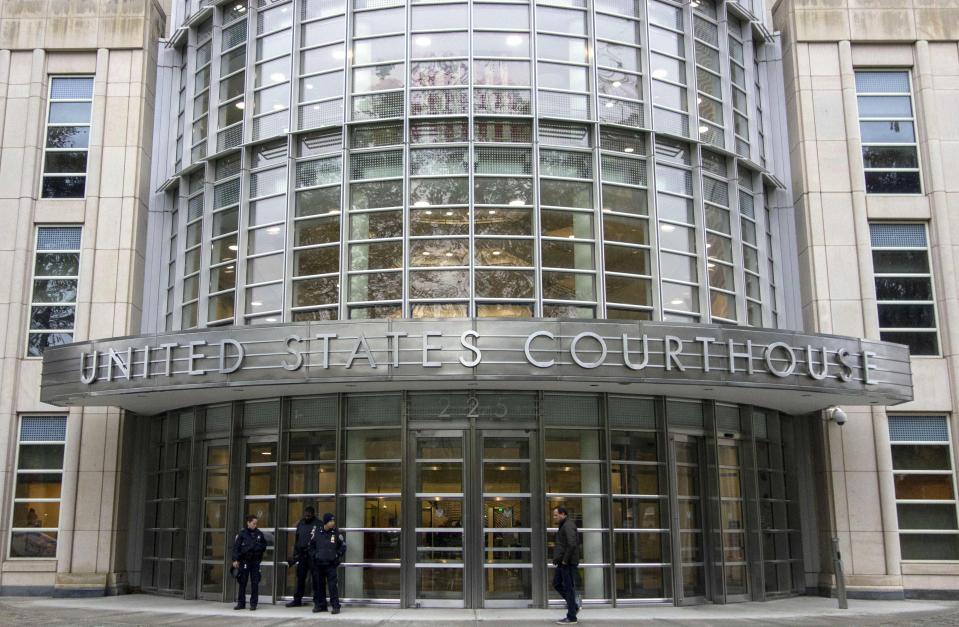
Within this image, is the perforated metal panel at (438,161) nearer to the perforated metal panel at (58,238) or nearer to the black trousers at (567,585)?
the black trousers at (567,585)

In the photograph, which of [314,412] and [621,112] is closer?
Result: [314,412]

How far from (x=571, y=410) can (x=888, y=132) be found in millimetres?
11532

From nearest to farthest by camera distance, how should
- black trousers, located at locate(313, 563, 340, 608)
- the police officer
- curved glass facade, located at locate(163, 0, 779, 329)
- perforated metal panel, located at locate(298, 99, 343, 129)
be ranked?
black trousers, located at locate(313, 563, 340, 608), the police officer, curved glass facade, located at locate(163, 0, 779, 329), perforated metal panel, located at locate(298, 99, 343, 129)

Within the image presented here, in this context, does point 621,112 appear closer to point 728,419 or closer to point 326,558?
point 728,419

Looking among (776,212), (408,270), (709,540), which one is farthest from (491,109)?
(709,540)

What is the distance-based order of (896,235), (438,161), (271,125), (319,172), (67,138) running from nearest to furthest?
(438,161), (319,172), (271,125), (896,235), (67,138)

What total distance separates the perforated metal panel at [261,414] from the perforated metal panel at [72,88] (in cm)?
996

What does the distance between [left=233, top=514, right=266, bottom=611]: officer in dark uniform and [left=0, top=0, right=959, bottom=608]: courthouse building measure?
38.6 inches

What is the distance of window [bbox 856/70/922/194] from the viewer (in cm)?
2344

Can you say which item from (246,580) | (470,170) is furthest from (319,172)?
(246,580)

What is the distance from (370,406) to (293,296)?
3.10 meters

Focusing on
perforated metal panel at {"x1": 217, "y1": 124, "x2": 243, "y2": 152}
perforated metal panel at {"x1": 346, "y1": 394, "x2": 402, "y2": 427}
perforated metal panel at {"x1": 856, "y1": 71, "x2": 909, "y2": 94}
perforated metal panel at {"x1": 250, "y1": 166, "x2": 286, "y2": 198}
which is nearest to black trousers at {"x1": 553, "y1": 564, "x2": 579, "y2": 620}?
perforated metal panel at {"x1": 346, "y1": 394, "x2": 402, "y2": 427}

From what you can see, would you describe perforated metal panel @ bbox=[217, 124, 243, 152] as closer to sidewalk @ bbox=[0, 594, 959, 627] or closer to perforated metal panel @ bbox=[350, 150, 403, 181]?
perforated metal panel @ bbox=[350, 150, 403, 181]

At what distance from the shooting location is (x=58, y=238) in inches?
924
